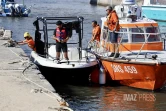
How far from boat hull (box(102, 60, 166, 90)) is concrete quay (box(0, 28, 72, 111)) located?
8.58ft

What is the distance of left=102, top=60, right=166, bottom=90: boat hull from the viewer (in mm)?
14828

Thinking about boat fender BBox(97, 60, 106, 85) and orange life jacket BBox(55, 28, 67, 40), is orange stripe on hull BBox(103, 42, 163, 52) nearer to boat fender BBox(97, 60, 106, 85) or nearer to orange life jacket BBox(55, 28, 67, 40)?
boat fender BBox(97, 60, 106, 85)

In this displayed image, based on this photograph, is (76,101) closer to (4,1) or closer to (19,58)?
(19,58)

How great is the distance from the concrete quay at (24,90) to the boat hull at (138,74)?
2616 mm

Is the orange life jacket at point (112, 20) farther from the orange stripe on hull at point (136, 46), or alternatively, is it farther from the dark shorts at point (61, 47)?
the dark shorts at point (61, 47)

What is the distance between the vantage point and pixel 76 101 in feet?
46.3

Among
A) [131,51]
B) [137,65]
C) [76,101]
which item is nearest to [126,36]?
[131,51]

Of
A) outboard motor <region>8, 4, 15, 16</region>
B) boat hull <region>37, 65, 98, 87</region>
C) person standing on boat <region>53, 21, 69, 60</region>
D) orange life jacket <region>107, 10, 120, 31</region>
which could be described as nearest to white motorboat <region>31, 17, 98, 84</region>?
boat hull <region>37, 65, 98, 87</region>

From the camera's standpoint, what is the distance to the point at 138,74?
1516cm

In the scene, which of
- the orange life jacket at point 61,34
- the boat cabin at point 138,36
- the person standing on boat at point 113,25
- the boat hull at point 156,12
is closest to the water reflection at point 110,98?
the person standing on boat at point 113,25

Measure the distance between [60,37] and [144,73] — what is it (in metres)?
2.98

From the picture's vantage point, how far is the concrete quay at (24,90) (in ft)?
34.4

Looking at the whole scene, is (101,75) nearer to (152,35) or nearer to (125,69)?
(125,69)

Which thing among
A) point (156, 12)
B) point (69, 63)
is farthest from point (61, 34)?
point (156, 12)
